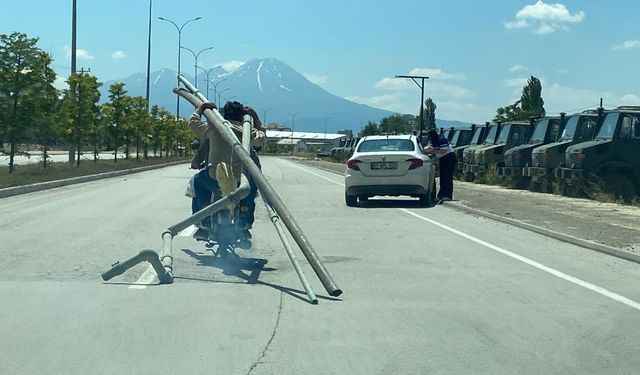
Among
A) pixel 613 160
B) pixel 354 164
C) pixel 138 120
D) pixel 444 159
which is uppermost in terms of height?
pixel 138 120

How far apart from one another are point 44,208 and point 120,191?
21.9 ft

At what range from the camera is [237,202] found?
29.1ft

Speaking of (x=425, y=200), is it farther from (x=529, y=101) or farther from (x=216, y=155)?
(x=529, y=101)

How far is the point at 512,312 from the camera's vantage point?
24.1 ft

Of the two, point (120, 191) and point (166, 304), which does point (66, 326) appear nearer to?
point (166, 304)

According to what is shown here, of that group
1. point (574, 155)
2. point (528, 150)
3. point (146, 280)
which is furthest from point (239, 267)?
point (528, 150)

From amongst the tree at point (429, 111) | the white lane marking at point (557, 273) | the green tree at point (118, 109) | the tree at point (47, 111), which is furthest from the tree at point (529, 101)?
the white lane marking at point (557, 273)

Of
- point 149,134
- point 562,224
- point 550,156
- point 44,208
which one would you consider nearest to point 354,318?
point 562,224

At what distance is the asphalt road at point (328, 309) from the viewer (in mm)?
5691

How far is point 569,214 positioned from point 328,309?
10.8 metres

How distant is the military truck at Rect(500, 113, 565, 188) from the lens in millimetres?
25312

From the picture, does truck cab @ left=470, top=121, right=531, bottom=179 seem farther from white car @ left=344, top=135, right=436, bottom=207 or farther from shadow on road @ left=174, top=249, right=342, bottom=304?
shadow on road @ left=174, top=249, right=342, bottom=304

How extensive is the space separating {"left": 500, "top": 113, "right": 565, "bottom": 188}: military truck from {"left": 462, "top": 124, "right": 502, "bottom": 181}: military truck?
3.49 metres

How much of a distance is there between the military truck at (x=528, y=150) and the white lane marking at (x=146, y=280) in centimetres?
1806
